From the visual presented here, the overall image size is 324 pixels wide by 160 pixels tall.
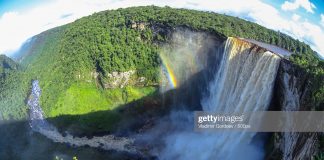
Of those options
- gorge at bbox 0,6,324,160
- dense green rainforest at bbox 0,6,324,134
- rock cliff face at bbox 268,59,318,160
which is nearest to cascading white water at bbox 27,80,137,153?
gorge at bbox 0,6,324,160

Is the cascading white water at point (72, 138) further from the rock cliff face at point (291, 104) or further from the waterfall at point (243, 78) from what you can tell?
the rock cliff face at point (291, 104)

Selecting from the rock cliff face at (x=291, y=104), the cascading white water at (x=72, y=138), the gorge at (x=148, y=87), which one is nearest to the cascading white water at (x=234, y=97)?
the gorge at (x=148, y=87)

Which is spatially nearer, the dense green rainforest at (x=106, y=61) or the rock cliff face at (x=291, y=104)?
the rock cliff face at (x=291, y=104)

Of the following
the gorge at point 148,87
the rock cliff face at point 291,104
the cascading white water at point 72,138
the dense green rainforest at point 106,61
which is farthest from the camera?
the dense green rainforest at point 106,61

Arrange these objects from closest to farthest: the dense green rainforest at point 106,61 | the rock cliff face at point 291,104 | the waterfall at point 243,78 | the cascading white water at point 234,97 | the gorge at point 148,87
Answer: the rock cliff face at point 291,104 → the waterfall at point 243,78 → the cascading white water at point 234,97 → the gorge at point 148,87 → the dense green rainforest at point 106,61

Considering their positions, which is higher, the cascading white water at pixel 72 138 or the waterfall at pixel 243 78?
the waterfall at pixel 243 78

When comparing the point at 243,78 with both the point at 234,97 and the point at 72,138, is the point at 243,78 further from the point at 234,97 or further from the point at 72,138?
the point at 72,138
